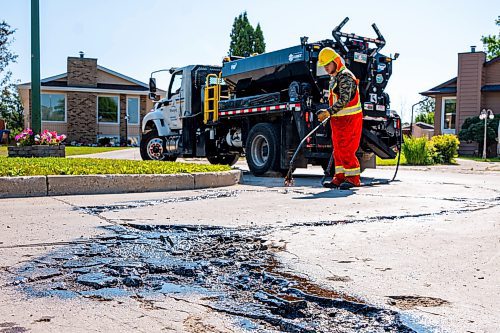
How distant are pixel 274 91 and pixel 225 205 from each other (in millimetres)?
5916

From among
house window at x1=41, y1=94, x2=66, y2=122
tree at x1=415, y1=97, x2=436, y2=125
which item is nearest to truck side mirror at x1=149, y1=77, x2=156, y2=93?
house window at x1=41, y1=94, x2=66, y2=122

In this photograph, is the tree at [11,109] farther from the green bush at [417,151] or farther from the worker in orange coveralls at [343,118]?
the worker in orange coveralls at [343,118]

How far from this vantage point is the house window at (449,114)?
98.1ft

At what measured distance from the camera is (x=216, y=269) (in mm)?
3711

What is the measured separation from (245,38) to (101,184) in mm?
41738

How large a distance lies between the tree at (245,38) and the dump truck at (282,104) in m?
34.2

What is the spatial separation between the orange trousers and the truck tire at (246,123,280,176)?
236 centimetres

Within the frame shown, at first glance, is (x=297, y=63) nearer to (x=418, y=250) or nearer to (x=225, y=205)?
(x=225, y=205)

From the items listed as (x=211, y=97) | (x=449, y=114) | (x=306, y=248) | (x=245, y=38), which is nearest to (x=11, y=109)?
(x=245, y=38)

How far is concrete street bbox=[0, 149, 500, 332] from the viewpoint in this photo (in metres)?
2.82

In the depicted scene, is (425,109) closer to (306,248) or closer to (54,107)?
(54,107)

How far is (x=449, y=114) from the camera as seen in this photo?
30109 mm

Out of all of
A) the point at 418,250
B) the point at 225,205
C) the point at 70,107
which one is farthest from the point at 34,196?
the point at 70,107

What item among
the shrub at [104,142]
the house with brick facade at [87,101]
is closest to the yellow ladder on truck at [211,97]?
the house with brick facade at [87,101]
